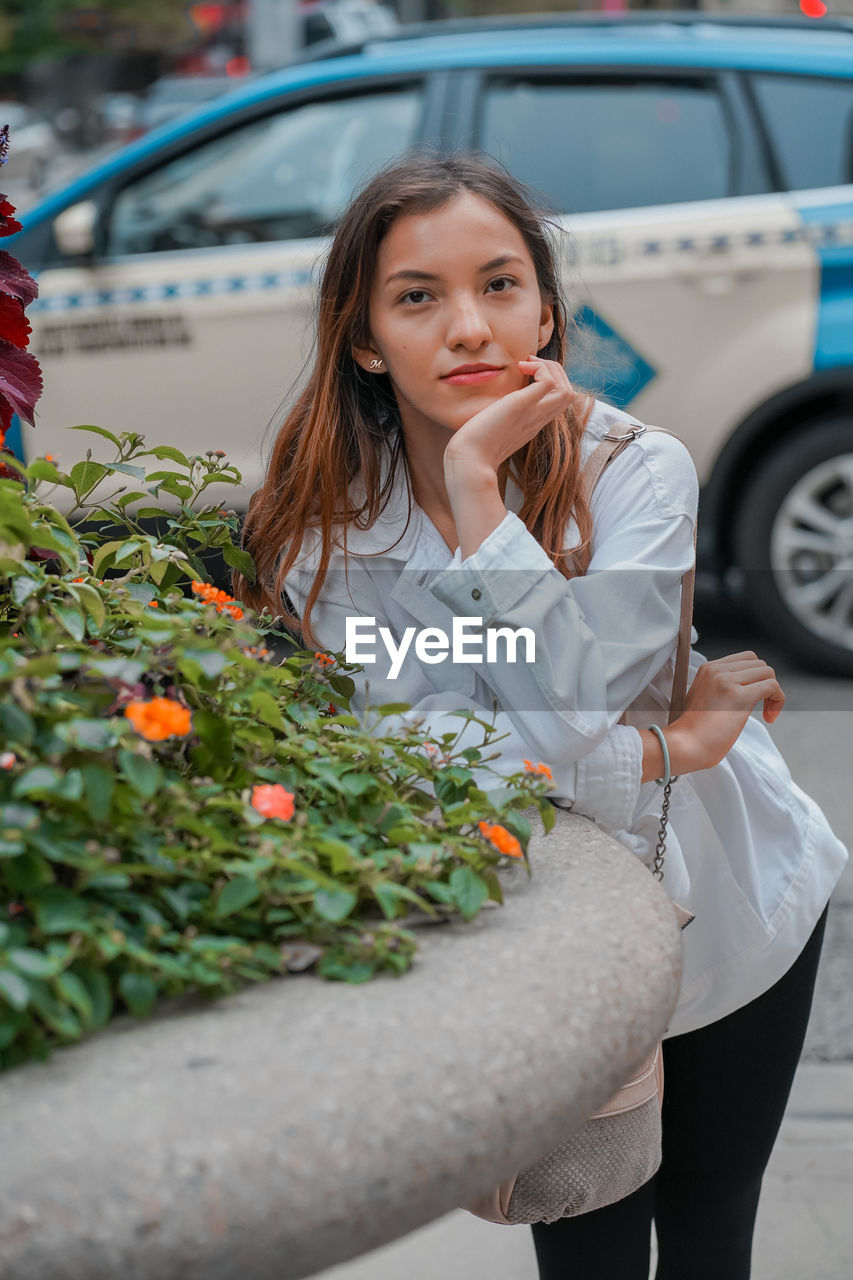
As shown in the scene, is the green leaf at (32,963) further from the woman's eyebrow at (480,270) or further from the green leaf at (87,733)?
the woman's eyebrow at (480,270)

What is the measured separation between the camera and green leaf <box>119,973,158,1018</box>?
2.84 feet

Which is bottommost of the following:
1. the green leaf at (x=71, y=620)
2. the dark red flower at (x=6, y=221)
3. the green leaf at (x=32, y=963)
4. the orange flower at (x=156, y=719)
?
the green leaf at (x=32, y=963)

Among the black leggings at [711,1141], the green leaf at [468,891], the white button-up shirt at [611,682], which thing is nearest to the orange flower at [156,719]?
the green leaf at [468,891]

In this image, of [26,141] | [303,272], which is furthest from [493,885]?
[26,141]

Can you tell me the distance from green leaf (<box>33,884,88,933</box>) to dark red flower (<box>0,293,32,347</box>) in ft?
1.86

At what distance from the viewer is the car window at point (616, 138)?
4.42m

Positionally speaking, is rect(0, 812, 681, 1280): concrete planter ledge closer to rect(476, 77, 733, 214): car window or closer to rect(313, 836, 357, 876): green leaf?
rect(313, 836, 357, 876): green leaf

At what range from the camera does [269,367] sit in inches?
176

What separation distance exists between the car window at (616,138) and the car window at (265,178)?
12.9 inches

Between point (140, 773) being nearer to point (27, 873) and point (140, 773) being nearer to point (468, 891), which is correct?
point (27, 873)

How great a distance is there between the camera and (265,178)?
4539 millimetres

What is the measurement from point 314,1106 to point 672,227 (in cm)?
396

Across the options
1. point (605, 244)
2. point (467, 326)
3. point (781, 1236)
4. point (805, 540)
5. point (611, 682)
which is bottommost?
Result: point (781, 1236)

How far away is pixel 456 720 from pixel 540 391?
1.08 ft
